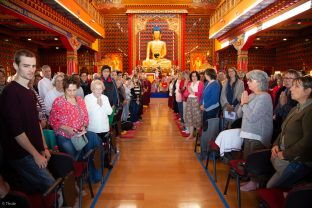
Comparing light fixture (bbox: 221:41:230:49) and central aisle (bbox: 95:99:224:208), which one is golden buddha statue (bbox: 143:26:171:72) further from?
central aisle (bbox: 95:99:224:208)

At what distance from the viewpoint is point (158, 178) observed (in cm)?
477

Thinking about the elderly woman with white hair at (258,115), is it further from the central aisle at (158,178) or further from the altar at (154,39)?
the altar at (154,39)

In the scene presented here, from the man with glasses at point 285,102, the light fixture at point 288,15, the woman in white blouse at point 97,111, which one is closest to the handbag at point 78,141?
the woman in white blouse at point 97,111

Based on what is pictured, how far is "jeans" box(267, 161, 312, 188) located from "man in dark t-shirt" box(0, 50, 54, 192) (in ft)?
6.83

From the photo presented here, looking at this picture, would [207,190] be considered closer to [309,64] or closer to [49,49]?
[309,64]

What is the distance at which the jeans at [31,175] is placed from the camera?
2631 mm

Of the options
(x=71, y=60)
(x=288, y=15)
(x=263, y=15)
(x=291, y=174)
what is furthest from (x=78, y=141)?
(x=71, y=60)

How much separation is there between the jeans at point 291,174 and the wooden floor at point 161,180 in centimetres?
87

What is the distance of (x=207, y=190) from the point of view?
429 cm

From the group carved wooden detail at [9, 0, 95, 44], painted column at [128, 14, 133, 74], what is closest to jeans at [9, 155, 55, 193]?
carved wooden detail at [9, 0, 95, 44]

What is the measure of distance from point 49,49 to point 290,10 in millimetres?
15721

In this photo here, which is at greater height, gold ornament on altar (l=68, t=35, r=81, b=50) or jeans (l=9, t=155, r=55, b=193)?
gold ornament on altar (l=68, t=35, r=81, b=50)

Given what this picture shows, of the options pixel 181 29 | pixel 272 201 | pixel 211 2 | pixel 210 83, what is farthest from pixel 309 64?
pixel 272 201

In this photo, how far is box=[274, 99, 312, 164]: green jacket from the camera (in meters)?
2.81
